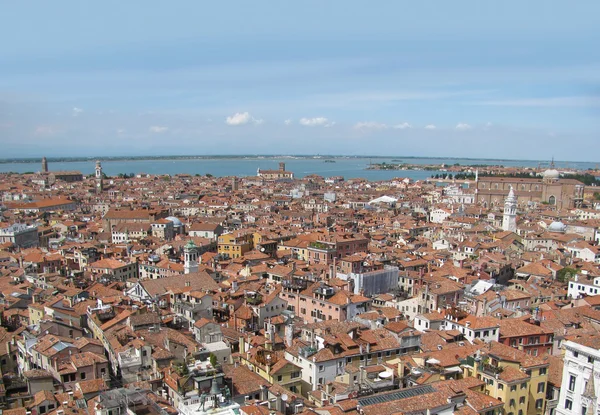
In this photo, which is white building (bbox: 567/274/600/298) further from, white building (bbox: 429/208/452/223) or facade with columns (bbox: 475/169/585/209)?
facade with columns (bbox: 475/169/585/209)

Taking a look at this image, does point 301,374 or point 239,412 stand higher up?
point 239,412

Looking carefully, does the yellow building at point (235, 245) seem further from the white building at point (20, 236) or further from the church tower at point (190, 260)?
the white building at point (20, 236)

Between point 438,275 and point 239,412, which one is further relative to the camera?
point 438,275

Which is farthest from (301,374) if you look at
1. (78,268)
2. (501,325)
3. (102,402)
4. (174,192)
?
(174,192)

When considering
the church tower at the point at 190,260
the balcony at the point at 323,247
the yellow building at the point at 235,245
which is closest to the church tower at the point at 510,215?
the balcony at the point at 323,247

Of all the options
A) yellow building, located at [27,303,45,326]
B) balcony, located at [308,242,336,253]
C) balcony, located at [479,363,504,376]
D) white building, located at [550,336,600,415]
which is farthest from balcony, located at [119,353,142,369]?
balcony, located at [308,242,336,253]

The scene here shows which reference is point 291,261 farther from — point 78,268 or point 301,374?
point 301,374
